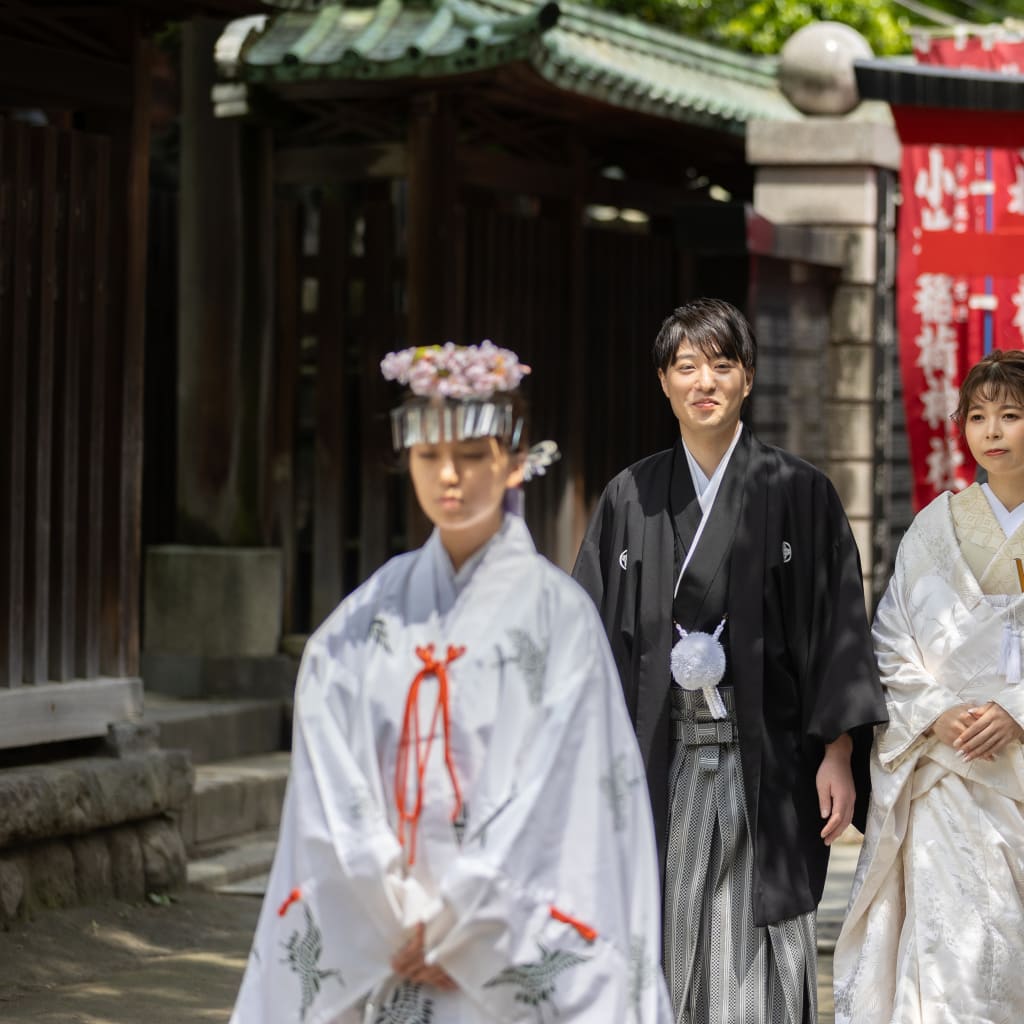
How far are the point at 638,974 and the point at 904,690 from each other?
1.93 meters

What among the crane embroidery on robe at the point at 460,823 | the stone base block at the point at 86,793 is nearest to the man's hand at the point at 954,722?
the crane embroidery on robe at the point at 460,823

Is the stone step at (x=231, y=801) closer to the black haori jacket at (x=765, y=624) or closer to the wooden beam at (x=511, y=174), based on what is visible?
the wooden beam at (x=511, y=174)

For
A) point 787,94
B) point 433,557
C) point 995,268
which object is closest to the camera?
point 433,557

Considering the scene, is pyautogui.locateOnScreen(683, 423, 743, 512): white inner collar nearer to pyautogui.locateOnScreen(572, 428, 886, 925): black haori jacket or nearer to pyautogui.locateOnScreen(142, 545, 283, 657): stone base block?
pyautogui.locateOnScreen(572, 428, 886, 925): black haori jacket

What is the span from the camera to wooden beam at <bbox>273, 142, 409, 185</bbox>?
36.6ft

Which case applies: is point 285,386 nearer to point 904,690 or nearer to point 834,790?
point 904,690

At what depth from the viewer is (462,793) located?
399 centimetres

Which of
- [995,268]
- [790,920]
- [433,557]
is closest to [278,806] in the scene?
[995,268]

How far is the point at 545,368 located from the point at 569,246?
75 cm

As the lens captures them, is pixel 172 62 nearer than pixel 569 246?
No

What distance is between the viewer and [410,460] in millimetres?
4219

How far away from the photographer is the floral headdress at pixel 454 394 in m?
4.12

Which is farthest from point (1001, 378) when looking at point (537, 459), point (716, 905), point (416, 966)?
point (416, 966)

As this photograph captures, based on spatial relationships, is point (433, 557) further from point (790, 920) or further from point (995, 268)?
point (995, 268)
